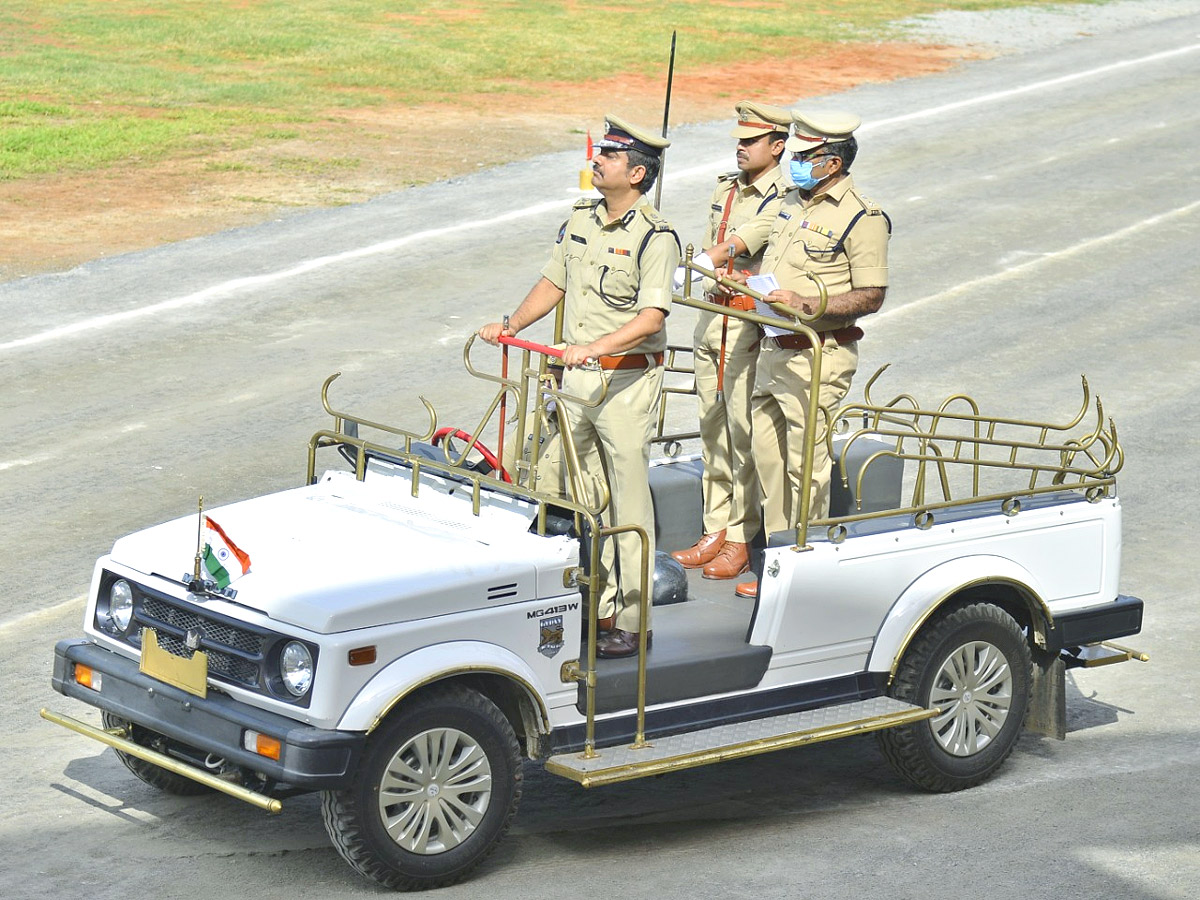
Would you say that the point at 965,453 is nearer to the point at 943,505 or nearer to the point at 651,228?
the point at 943,505

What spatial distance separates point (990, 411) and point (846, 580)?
21.9 feet

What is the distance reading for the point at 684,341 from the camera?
604 inches

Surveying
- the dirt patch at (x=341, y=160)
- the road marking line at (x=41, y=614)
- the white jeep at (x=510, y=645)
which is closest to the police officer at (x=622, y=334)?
the white jeep at (x=510, y=645)

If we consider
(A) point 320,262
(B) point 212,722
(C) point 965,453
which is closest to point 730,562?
(B) point 212,722

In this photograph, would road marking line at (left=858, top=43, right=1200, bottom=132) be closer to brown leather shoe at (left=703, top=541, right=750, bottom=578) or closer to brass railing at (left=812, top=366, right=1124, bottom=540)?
brass railing at (left=812, top=366, right=1124, bottom=540)

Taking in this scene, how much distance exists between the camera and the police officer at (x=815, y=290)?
27.1 feet

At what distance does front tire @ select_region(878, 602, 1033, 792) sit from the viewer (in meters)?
7.65

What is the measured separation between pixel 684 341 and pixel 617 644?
27.0 ft

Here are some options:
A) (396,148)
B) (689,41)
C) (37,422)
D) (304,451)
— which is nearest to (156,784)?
(304,451)

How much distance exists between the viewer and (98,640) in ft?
23.1

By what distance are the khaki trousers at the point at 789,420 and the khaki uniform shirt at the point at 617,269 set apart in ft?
2.62

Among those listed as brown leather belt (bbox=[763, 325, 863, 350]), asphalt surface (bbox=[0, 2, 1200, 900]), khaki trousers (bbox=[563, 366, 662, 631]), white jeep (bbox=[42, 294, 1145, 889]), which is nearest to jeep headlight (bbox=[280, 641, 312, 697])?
white jeep (bbox=[42, 294, 1145, 889])

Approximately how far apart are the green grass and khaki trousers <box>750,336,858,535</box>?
14929 mm

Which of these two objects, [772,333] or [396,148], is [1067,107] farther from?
[772,333]
